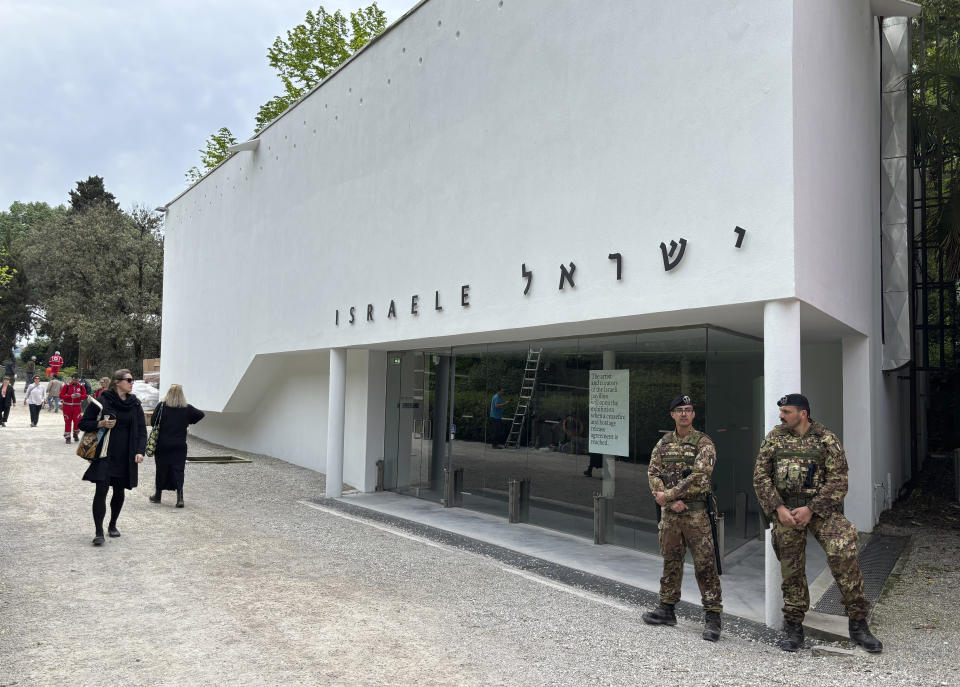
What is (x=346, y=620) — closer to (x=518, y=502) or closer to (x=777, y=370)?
(x=777, y=370)

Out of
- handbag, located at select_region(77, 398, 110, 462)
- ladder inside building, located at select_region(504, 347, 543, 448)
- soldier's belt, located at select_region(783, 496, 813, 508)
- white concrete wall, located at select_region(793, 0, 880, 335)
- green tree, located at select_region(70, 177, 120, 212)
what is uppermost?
green tree, located at select_region(70, 177, 120, 212)

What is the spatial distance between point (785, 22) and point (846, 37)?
3030 mm

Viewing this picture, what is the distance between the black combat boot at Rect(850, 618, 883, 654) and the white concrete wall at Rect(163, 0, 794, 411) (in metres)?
2.64

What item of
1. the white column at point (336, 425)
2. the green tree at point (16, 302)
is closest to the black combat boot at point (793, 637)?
the white column at point (336, 425)

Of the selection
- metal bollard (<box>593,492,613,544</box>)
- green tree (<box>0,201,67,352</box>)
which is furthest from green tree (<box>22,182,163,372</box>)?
metal bollard (<box>593,492,613,544</box>)

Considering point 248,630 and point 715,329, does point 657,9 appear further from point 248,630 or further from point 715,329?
point 248,630

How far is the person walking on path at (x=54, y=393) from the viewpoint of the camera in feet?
85.5

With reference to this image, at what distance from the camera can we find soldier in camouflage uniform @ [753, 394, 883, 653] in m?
5.21

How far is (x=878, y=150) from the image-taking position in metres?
10.9

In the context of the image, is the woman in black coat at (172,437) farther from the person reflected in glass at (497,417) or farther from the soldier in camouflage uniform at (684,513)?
the soldier in camouflage uniform at (684,513)

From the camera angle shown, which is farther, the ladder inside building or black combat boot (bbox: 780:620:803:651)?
the ladder inside building

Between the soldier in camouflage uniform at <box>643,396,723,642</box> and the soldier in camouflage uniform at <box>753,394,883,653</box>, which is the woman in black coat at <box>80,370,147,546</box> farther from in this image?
the soldier in camouflage uniform at <box>753,394,883,653</box>

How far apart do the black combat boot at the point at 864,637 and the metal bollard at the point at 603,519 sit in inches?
157

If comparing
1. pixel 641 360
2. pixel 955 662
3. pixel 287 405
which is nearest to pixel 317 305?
pixel 287 405
